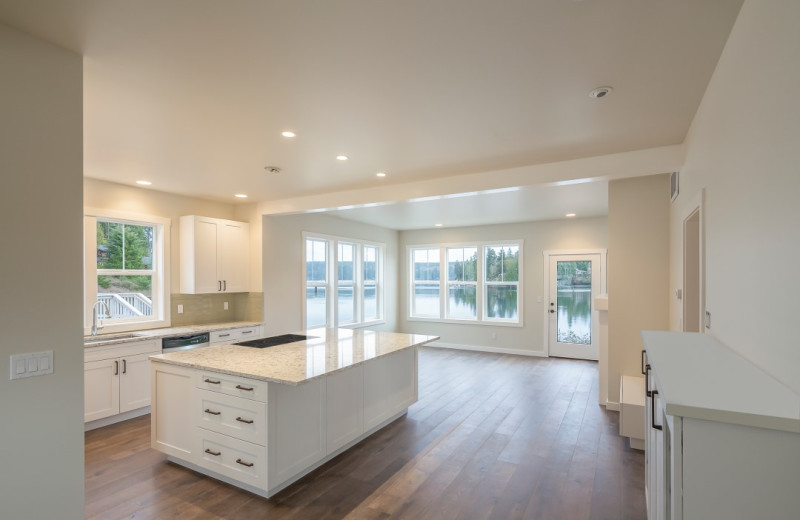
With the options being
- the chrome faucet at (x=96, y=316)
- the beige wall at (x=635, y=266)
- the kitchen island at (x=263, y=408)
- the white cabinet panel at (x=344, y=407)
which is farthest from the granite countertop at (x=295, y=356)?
the beige wall at (x=635, y=266)

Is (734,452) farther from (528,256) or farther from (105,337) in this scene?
(528,256)

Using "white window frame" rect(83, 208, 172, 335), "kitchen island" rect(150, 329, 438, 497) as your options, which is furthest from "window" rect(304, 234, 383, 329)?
"kitchen island" rect(150, 329, 438, 497)

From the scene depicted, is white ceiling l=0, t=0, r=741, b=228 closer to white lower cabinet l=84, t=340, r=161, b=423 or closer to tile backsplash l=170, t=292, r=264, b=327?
white lower cabinet l=84, t=340, r=161, b=423

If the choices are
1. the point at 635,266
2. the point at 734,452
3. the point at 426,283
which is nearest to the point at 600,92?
the point at 734,452

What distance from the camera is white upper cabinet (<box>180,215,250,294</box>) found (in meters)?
5.13

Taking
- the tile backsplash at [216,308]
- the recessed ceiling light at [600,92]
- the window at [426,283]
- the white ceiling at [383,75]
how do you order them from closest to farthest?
the white ceiling at [383,75], the recessed ceiling light at [600,92], the tile backsplash at [216,308], the window at [426,283]

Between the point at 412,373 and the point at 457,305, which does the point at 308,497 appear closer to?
the point at 412,373

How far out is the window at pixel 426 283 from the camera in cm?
885

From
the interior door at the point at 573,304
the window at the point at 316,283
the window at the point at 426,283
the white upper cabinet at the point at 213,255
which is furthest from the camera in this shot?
the window at the point at 426,283

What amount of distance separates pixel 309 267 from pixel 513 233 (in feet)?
13.1

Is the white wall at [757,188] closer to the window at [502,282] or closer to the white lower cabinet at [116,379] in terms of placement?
the white lower cabinet at [116,379]

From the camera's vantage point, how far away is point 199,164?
386cm

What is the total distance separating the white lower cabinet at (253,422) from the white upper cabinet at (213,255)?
2165 mm

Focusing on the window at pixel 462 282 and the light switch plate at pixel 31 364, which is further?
the window at pixel 462 282
